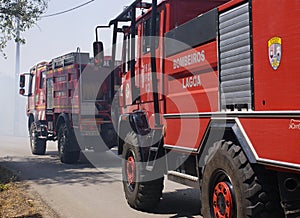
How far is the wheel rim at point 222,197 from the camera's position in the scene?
15.3 ft

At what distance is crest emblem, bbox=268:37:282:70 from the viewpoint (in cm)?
400

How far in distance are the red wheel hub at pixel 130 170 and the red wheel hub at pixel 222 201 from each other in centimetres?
249

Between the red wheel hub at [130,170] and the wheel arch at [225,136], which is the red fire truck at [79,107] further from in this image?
the wheel arch at [225,136]

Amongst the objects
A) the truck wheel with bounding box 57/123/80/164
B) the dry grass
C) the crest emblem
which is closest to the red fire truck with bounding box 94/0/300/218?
the crest emblem

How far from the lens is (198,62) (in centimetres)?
564

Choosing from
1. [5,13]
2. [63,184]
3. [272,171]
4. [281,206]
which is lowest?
[63,184]

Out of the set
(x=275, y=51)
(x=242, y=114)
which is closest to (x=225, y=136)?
(x=242, y=114)

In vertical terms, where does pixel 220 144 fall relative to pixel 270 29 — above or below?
below

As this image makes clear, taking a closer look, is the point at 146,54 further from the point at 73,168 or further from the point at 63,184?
the point at 73,168

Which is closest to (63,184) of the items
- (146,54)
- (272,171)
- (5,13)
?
(146,54)

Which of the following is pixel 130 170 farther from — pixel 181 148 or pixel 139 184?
pixel 181 148

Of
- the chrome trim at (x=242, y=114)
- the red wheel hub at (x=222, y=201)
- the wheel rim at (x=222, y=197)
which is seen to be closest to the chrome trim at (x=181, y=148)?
the chrome trim at (x=242, y=114)

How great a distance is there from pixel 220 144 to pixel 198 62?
124 centimetres

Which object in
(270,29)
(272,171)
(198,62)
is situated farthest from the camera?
(198,62)
